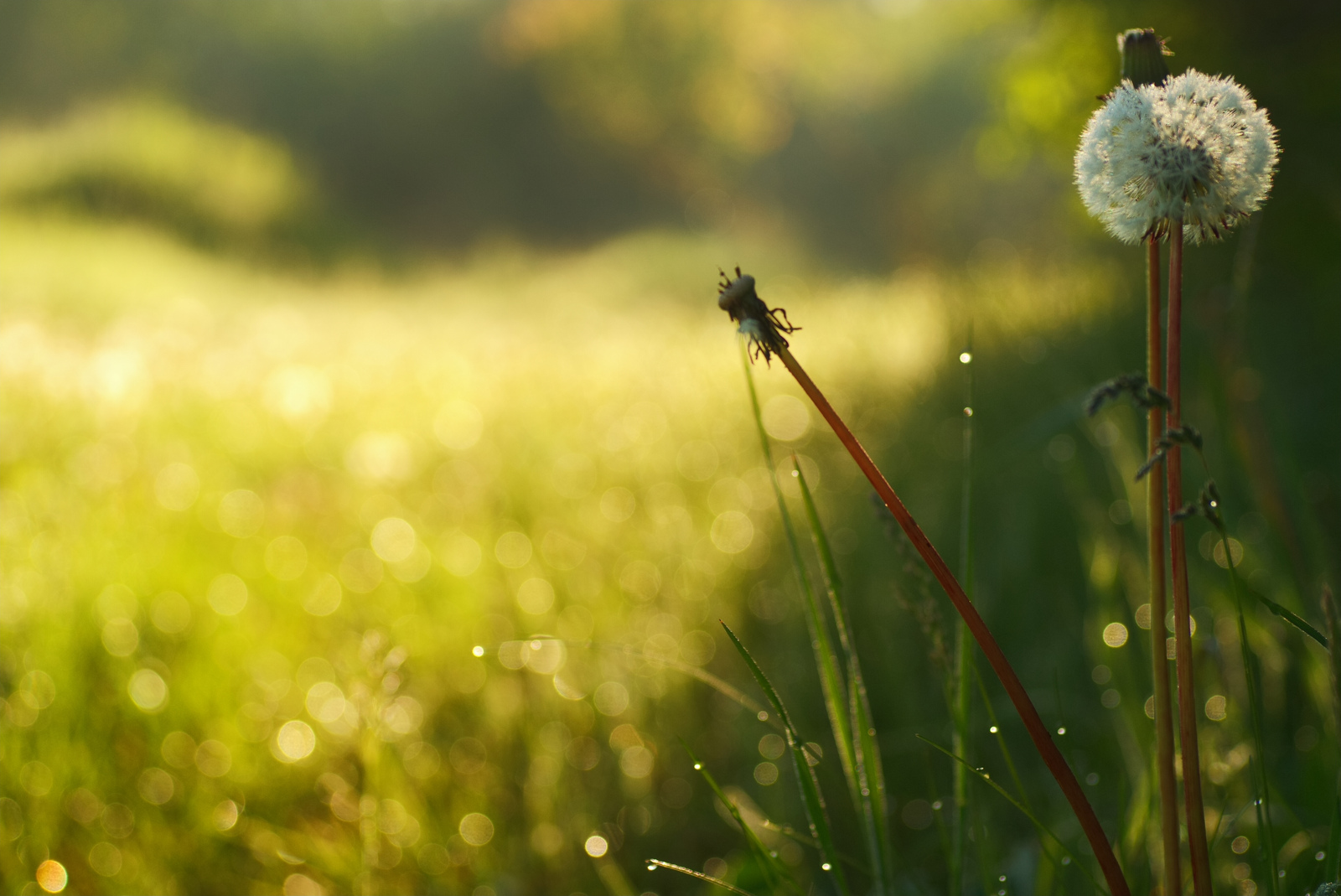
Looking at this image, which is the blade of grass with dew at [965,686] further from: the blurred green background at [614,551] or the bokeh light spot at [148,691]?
the bokeh light spot at [148,691]

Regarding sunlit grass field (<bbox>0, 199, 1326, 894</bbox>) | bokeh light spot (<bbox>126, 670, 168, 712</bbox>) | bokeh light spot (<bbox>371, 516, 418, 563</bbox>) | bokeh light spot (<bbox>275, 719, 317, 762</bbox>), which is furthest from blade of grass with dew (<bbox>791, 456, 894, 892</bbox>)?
bokeh light spot (<bbox>371, 516, 418, 563</bbox>)

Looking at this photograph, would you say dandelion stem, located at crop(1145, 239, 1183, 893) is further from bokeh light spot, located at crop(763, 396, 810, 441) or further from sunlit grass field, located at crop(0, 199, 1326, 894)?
bokeh light spot, located at crop(763, 396, 810, 441)

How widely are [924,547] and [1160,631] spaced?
5.6 inches

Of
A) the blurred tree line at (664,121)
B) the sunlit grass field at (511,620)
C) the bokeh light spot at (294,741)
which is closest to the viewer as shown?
the sunlit grass field at (511,620)

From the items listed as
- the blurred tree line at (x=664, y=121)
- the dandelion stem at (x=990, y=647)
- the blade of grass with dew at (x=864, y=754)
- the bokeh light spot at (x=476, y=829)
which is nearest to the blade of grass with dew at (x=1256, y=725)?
the dandelion stem at (x=990, y=647)

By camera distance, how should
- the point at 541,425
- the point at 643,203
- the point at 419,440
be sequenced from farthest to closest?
the point at 643,203
the point at 541,425
the point at 419,440

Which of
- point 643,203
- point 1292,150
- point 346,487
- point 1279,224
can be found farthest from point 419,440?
point 643,203

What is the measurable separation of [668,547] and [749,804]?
844 millimetres

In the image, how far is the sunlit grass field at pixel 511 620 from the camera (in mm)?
1118

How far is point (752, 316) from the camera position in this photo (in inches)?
17.7

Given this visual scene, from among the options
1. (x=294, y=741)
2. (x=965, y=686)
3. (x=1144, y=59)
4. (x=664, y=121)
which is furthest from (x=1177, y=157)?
(x=664, y=121)

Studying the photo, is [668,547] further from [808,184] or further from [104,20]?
[808,184]

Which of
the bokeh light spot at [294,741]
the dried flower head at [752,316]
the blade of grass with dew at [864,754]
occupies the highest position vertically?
the dried flower head at [752,316]

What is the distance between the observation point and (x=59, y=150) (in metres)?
12.2
